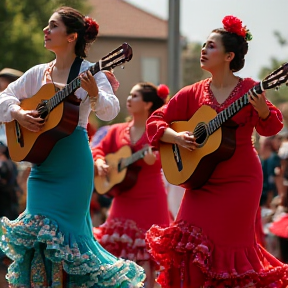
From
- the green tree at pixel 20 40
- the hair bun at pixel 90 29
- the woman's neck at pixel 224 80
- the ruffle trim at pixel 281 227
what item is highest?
the green tree at pixel 20 40

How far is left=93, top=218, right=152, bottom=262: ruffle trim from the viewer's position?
24.2ft

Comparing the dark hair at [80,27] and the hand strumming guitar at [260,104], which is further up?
the dark hair at [80,27]

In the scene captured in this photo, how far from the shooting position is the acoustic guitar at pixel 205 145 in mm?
5371

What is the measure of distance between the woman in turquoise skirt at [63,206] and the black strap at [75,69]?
2 centimetres

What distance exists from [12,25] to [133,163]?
514 inches

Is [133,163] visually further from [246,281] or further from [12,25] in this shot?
[12,25]

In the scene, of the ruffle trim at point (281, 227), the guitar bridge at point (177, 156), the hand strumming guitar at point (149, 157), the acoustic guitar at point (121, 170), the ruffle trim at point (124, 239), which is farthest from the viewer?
the ruffle trim at point (281, 227)

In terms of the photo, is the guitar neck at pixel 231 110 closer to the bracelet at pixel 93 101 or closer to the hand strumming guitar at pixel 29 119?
the bracelet at pixel 93 101

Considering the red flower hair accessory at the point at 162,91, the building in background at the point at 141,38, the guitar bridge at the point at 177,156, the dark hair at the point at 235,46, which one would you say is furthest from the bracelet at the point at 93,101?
the building in background at the point at 141,38

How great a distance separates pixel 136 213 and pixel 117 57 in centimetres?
259

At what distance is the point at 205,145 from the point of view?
18.0 ft

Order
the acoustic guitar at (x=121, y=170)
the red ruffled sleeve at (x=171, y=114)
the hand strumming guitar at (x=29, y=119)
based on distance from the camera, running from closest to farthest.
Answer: the hand strumming guitar at (x=29, y=119) < the red ruffled sleeve at (x=171, y=114) < the acoustic guitar at (x=121, y=170)

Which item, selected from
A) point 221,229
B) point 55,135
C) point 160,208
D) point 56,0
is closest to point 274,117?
point 221,229

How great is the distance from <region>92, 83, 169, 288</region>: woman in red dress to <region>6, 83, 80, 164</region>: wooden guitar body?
74.7 inches
